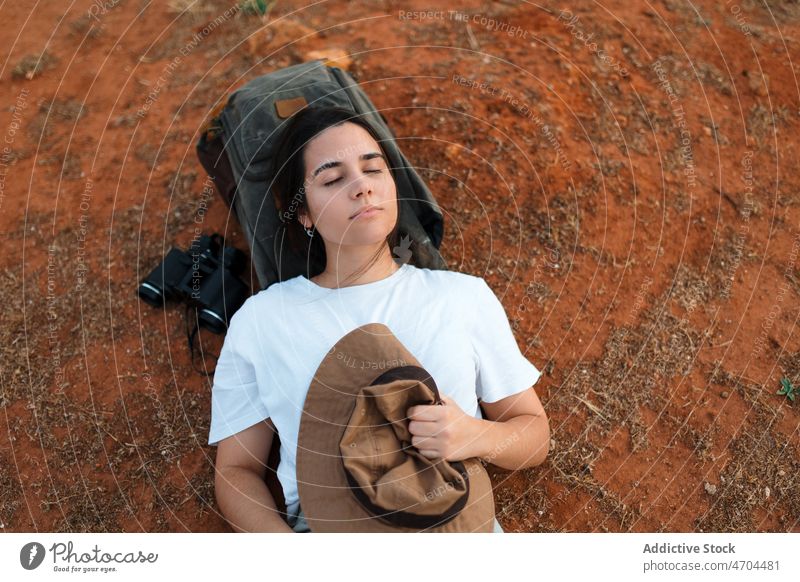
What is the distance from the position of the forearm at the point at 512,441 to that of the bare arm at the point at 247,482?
78cm

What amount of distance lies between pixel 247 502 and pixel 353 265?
0.99m

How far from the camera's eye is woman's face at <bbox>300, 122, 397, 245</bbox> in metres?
2.20

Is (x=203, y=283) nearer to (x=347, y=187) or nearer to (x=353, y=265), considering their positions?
(x=353, y=265)

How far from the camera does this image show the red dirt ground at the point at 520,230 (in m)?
2.59

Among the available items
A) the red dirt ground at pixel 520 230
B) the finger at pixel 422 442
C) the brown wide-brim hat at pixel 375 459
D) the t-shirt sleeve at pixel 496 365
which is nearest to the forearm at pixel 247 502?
the brown wide-brim hat at pixel 375 459

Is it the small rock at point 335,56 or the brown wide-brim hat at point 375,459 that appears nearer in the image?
the brown wide-brim hat at point 375,459

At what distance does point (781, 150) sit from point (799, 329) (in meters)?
1.25

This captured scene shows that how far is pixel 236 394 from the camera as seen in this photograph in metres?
2.26

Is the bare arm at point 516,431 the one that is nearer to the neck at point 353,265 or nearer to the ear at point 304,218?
the neck at point 353,265

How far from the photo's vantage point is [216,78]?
13.6ft

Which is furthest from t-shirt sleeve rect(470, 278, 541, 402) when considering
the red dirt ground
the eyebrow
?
the eyebrow

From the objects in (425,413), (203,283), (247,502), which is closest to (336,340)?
(425,413)
